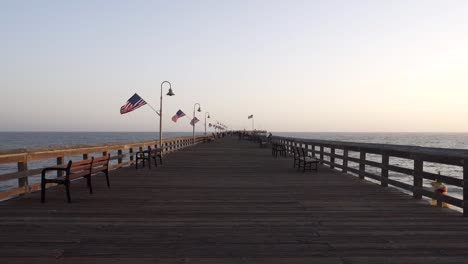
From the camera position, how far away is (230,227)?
645cm

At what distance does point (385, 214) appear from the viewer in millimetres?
7480

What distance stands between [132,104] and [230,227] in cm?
1658

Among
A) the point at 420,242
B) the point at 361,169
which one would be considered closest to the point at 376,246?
the point at 420,242

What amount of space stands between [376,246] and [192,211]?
331 cm

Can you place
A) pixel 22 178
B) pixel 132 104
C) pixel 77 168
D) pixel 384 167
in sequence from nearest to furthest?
pixel 77 168 < pixel 22 178 < pixel 384 167 < pixel 132 104

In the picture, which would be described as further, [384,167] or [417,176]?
[384,167]

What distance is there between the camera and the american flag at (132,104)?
21.8 meters

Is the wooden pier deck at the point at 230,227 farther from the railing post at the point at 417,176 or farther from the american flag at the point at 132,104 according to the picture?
the american flag at the point at 132,104

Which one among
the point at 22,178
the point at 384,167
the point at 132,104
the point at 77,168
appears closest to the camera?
the point at 77,168

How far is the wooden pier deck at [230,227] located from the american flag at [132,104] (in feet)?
37.7

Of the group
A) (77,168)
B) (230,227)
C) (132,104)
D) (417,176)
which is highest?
(132,104)

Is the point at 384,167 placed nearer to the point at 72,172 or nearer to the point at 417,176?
the point at 417,176

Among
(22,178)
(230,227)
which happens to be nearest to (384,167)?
(230,227)

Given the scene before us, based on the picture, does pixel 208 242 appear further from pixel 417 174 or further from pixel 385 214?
pixel 417 174
